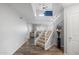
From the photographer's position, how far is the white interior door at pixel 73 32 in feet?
7.48

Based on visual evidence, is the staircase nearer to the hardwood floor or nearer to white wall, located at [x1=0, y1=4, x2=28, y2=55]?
the hardwood floor

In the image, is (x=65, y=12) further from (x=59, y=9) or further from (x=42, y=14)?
(x=42, y=14)

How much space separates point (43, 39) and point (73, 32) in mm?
684

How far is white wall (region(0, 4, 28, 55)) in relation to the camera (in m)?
2.52

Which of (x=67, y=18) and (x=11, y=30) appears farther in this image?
(x=11, y=30)

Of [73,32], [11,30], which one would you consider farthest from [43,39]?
[11,30]

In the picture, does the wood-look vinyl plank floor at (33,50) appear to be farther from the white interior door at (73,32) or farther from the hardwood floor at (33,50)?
the white interior door at (73,32)

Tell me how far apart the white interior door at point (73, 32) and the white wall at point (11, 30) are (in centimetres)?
98

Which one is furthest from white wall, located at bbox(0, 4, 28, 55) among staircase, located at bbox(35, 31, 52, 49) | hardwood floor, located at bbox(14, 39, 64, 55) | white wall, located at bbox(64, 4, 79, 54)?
white wall, located at bbox(64, 4, 79, 54)

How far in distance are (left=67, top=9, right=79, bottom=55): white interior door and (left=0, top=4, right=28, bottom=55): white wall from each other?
98 centimetres

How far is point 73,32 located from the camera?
2334 mm

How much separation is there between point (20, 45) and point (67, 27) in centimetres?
115

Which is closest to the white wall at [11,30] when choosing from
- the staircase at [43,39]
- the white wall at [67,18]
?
the staircase at [43,39]

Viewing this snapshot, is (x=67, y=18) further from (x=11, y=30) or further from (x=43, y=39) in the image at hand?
(x=11, y=30)
